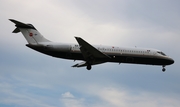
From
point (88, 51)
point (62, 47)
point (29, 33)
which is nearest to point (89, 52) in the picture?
point (88, 51)

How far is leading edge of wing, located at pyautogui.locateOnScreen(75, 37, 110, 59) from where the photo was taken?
5856cm

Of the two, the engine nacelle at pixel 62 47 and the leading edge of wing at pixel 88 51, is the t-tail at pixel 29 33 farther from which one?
the leading edge of wing at pixel 88 51

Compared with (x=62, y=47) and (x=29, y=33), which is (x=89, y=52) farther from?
(x=29, y=33)

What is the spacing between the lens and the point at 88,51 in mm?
59625

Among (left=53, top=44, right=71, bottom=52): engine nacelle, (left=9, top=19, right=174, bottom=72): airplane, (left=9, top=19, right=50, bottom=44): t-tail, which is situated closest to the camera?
(left=53, top=44, right=71, bottom=52): engine nacelle

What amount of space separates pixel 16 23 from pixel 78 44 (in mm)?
10292

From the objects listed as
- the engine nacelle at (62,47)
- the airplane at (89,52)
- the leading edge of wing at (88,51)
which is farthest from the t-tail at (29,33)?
the leading edge of wing at (88,51)

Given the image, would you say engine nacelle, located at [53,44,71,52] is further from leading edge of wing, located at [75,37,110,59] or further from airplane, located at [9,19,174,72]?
leading edge of wing, located at [75,37,110,59]

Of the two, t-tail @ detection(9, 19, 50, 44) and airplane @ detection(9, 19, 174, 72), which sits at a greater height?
t-tail @ detection(9, 19, 50, 44)

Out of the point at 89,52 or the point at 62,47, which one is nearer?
the point at 62,47

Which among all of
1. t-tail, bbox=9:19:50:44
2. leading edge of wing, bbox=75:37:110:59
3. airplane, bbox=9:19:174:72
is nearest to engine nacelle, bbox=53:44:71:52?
airplane, bbox=9:19:174:72

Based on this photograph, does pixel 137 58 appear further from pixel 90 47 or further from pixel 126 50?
pixel 90 47

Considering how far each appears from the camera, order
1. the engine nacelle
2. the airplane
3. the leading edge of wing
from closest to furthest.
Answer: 1. the leading edge of wing
2. the engine nacelle
3. the airplane

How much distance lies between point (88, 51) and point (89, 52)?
268mm
